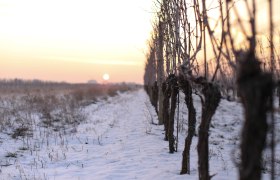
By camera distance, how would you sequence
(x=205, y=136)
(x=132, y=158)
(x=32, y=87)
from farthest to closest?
(x=32, y=87), (x=132, y=158), (x=205, y=136)

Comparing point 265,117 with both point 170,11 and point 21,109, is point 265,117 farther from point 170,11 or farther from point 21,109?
point 21,109

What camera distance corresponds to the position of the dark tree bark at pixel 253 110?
2.90 metres

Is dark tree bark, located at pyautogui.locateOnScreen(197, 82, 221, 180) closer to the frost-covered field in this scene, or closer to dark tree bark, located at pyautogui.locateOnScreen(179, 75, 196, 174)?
the frost-covered field

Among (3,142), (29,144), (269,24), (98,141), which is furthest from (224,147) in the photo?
(269,24)

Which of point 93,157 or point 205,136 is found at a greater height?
point 205,136

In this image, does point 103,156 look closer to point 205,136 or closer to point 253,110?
point 205,136

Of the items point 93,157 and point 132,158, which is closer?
point 132,158

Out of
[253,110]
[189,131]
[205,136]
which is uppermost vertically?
[253,110]

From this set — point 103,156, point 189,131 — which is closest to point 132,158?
point 103,156

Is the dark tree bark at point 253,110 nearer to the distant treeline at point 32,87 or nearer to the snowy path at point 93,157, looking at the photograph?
the snowy path at point 93,157

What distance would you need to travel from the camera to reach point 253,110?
297 centimetres

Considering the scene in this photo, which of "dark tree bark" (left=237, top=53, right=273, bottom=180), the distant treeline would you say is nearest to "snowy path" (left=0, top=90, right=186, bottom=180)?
"dark tree bark" (left=237, top=53, right=273, bottom=180)

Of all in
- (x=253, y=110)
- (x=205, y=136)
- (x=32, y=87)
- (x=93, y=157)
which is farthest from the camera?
(x=32, y=87)

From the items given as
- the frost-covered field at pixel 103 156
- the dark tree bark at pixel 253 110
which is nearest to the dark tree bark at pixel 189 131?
the frost-covered field at pixel 103 156
